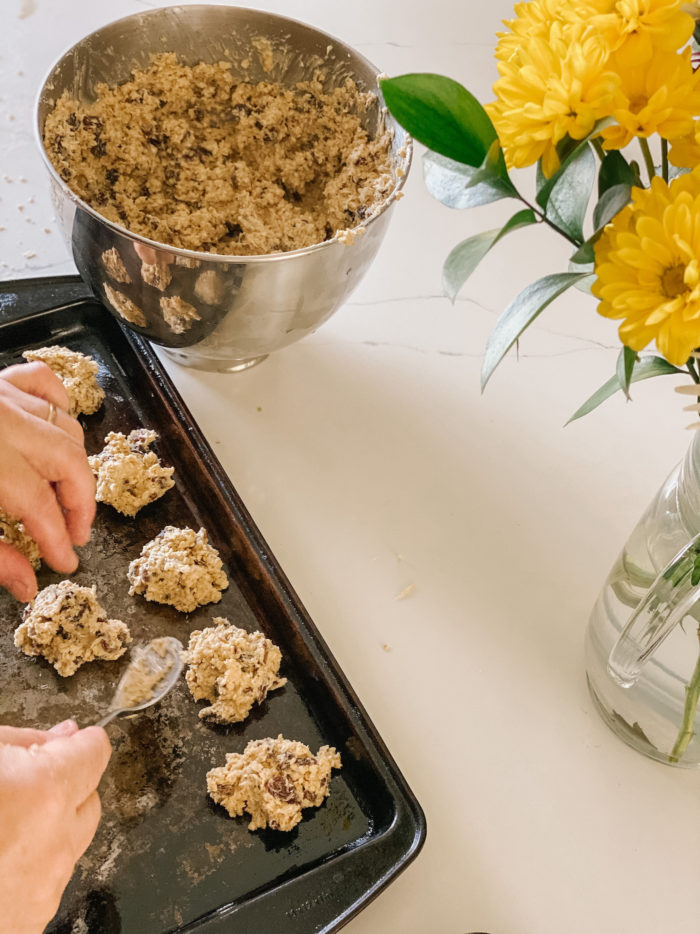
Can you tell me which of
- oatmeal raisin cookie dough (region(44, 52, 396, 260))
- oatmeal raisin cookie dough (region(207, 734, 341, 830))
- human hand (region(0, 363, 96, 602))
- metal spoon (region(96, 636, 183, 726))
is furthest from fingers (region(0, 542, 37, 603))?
oatmeal raisin cookie dough (region(44, 52, 396, 260))

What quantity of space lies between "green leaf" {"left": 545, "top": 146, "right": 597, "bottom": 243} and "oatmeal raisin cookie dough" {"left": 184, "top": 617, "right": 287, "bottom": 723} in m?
0.41

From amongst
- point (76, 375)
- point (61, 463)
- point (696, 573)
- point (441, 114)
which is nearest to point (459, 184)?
point (441, 114)

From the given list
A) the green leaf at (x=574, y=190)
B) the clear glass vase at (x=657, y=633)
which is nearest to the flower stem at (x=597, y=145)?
the green leaf at (x=574, y=190)

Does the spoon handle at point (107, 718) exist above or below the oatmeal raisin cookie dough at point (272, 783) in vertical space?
below

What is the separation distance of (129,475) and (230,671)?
0.68ft

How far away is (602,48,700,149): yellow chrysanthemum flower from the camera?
35cm

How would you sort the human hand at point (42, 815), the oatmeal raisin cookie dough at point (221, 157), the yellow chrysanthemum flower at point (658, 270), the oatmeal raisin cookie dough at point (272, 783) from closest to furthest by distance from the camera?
the yellow chrysanthemum flower at point (658, 270)
the human hand at point (42, 815)
the oatmeal raisin cookie dough at point (272, 783)
the oatmeal raisin cookie dough at point (221, 157)

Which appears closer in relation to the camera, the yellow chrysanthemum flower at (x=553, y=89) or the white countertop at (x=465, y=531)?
the yellow chrysanthemum flower at (x=553, y=89)

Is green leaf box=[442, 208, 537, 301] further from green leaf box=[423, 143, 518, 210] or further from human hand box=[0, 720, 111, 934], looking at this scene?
human hand box=[0, 720, 111, 934]

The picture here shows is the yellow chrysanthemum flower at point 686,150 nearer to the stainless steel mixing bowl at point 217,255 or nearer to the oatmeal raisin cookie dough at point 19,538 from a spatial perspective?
the stainless steel mixing bowl at point 217,255

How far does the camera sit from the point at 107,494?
764 mm

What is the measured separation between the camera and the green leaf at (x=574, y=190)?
Answer: 1.30 ft

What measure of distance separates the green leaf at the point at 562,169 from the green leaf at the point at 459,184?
0.01m

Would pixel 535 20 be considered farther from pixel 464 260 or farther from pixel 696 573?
pixel 696 573
